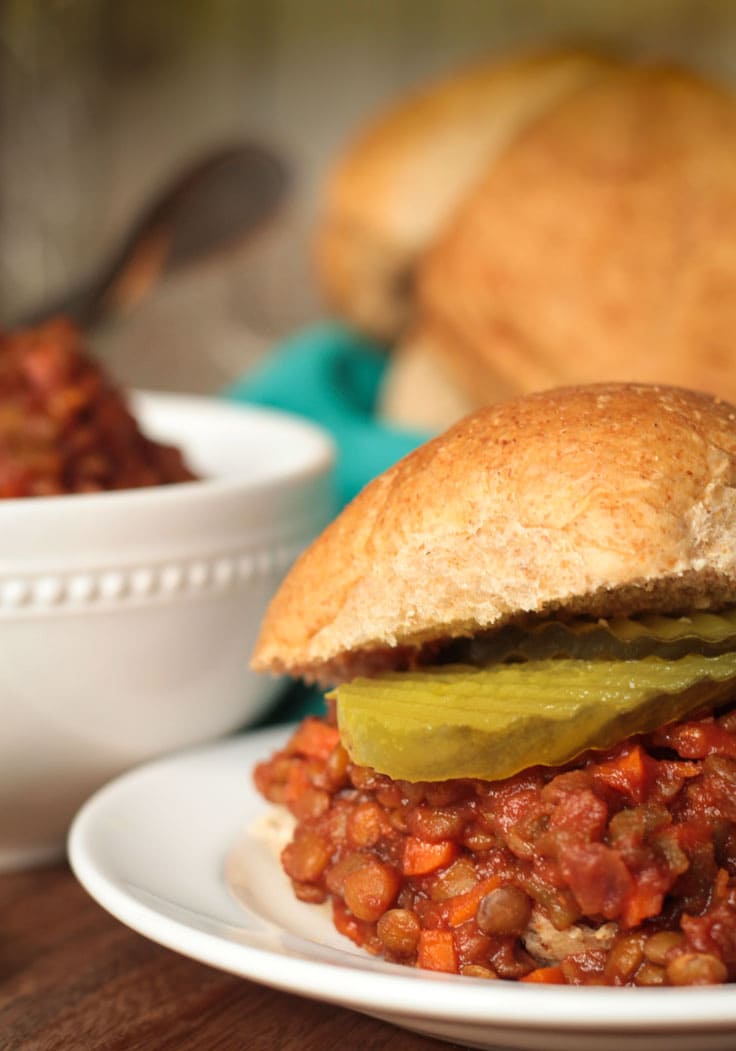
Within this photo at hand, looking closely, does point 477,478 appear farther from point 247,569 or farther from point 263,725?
point 263,725

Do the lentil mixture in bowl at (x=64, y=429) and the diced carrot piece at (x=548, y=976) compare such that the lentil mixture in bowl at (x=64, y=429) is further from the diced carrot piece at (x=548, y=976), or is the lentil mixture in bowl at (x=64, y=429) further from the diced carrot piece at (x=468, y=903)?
the diced carrot piece at (x=548, y=976)

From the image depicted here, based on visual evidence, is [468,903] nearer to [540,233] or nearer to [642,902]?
[642,902]

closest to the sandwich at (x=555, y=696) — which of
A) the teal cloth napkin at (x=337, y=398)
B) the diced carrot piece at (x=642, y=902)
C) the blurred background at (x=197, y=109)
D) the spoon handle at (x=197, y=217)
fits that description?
the diced carrot piece at (x=642, y=902)

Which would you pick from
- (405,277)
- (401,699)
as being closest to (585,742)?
(401,699)

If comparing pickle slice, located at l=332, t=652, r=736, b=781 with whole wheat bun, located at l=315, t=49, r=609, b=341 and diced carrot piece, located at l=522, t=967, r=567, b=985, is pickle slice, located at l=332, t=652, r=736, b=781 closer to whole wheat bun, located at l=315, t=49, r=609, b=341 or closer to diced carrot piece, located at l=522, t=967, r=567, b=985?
diced carrot piece, located at l=522, t=967, r=567, b=985

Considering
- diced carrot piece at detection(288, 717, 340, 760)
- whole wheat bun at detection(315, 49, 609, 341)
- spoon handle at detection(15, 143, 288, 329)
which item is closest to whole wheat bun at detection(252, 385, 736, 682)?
diced carrot piece at detection(288, 717, 340, 760)

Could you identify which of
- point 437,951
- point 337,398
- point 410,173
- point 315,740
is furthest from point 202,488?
point 410,173
